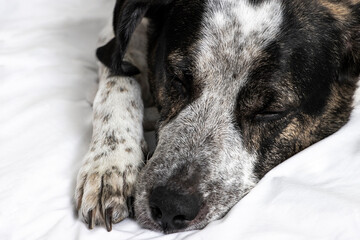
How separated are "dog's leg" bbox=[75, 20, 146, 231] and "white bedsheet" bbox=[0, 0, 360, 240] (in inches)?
1.9

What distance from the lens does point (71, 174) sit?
2.07 metres

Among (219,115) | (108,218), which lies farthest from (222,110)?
(108,218)

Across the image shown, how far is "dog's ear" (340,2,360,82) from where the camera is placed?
2143 millimetres

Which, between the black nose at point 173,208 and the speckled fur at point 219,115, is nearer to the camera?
the black nose at point 173,208

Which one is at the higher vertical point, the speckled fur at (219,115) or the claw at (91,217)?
the speckled fur at (219,115)

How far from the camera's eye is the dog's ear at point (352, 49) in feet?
7.03

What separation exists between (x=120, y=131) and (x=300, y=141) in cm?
61

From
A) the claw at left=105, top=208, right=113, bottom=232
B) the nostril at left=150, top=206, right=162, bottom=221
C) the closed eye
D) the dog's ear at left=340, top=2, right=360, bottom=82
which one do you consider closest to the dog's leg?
the claw at left=105, top=208, right=113, bottom=232

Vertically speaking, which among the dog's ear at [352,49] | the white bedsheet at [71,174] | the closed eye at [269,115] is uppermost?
the dog's ear at [352,49]

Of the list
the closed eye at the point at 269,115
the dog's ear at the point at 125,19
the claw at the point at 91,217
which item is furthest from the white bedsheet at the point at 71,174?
the dog's ear at the point at 125,19

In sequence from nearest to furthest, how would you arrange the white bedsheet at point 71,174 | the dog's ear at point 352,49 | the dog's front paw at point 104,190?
the white bedsheet at point 71,174 → the dog's front paw at point 104,190 → the dog's ear at point 352,49

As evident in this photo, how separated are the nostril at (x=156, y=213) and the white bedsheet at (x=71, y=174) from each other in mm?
47

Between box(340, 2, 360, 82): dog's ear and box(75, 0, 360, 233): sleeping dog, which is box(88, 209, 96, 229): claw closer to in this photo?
box(75, 0, 360, 233): sleeping dog

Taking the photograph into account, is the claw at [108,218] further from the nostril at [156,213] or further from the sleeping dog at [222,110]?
the nostril at [156,213]
